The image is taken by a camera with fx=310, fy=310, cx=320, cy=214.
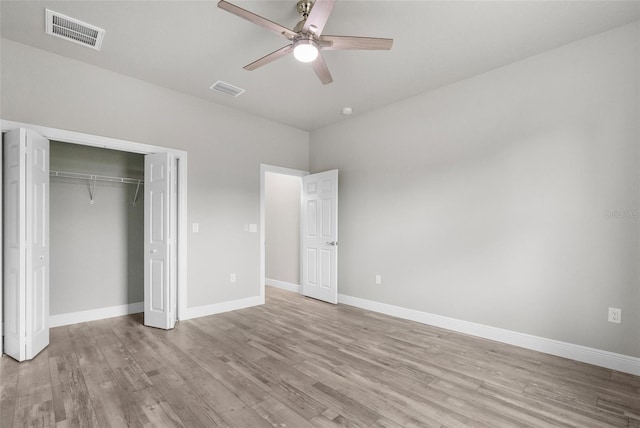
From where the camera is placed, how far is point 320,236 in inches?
204

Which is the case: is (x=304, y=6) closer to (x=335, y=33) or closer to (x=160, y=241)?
(x=335, y=33)

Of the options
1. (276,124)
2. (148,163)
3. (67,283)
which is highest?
(276,124)

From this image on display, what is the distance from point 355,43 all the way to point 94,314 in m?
4.45

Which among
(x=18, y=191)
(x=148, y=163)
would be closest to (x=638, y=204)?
(x=148, y=163)

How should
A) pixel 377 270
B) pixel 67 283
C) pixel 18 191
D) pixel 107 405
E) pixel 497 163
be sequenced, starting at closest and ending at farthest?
1. pixel 107 405
2. pixel 18 191
3. pixel 497 163
4. pixel 67 283
5. pixel 377 270

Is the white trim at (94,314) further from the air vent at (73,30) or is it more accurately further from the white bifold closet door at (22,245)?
the air vent at (73,30)

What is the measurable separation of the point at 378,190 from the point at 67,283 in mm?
4271

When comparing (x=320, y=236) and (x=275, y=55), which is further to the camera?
(x=320, y=236)

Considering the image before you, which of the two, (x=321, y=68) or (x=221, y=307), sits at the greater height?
(x=321, y=68)

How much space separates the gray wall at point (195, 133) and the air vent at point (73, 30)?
522mm

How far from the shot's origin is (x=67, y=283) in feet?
12.7

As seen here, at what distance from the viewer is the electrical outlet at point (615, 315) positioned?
8.93 feet

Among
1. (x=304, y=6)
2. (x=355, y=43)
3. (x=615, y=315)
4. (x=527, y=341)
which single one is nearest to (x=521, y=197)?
(x=615, y=315)

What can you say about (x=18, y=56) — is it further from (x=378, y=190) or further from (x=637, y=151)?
(x=637, y=151)
